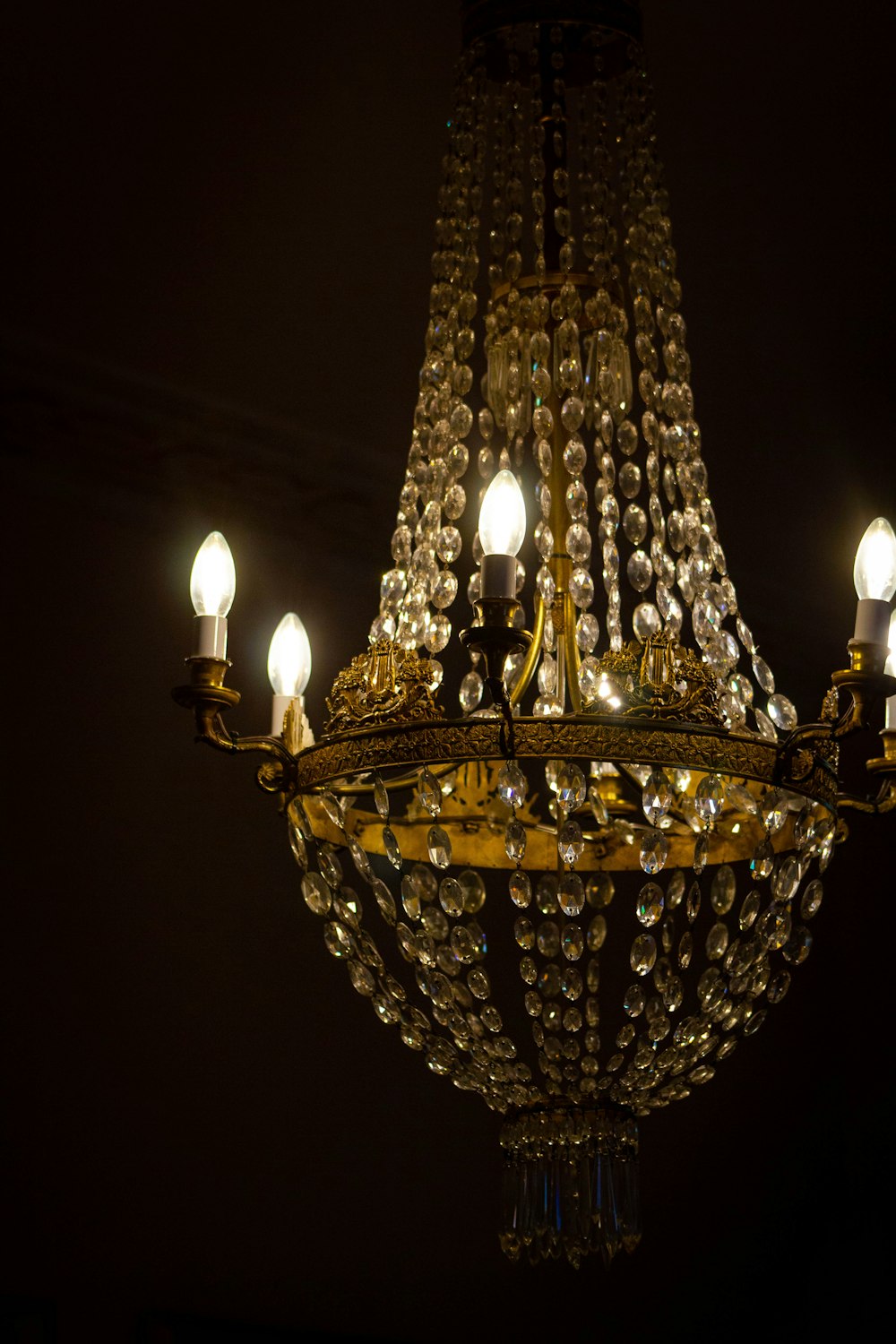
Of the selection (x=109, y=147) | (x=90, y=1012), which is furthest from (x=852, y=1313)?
(x=109, y=147)

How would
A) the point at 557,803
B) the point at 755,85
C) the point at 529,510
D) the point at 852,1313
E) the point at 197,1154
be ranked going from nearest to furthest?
the point at 557,803 → the point at 529,510 → the point at 755,85 → the point at 197,1154 → the point at 852,1313

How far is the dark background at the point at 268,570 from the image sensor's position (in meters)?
2.78

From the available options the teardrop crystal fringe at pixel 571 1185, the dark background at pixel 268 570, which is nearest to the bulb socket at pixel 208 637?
the teardrop crystal fringe at pixel 571 1185

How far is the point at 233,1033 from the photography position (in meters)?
3.06

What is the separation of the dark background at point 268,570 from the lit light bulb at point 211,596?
134cm

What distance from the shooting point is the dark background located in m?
2.78

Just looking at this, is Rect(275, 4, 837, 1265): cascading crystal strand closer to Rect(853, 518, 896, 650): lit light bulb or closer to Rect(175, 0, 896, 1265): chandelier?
Rect(175, 0, 896, 1265): chandelier

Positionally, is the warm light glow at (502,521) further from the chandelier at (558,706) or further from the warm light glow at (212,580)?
the warm light glow at (212,580)

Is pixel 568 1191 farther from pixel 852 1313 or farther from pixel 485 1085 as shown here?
pixel 852 1313

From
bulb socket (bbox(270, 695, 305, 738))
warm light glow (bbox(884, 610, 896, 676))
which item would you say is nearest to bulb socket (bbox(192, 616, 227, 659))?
bulb socket (bbox(270, 695, 305, 738))

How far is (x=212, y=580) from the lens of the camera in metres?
1.65

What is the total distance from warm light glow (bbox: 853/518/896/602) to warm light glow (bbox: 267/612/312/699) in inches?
27.4

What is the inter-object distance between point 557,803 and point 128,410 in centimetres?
175

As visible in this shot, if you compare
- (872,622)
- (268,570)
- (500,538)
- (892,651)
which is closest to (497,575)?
(500,538)
